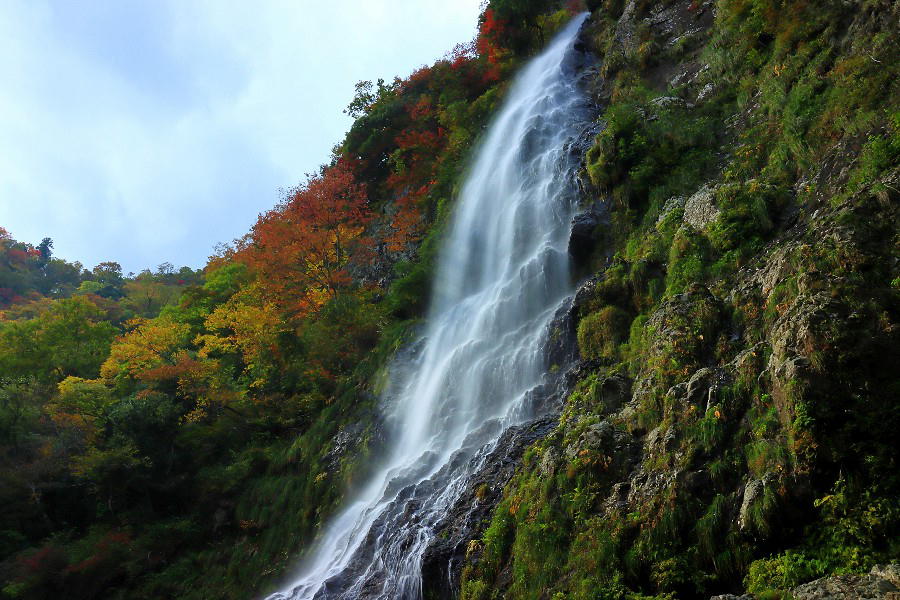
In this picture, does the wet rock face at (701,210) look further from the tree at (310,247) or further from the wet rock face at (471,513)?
the tree at (310,247)

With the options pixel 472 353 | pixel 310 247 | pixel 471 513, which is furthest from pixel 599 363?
pixel 310 247

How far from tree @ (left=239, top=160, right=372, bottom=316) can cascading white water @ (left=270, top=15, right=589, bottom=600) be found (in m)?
5.09

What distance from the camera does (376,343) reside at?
18406mm

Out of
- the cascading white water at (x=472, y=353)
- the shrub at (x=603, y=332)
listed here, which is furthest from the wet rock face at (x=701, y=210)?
the cascading white water at (x=472, y=353)

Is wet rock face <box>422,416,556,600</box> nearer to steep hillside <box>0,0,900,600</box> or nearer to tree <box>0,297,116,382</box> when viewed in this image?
steep hillside <box>0,0,900,600</box>

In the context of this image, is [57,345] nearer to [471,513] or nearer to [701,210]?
[471,513]

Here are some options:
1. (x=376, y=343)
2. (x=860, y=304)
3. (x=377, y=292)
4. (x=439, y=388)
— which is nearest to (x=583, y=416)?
(x=860, y=304)

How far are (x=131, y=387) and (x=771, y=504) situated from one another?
69.6ft

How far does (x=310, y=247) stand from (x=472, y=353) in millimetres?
10040

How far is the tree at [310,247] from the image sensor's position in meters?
20.8

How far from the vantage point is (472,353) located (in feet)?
43.6

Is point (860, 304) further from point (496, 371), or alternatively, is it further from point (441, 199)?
point (441, 199)

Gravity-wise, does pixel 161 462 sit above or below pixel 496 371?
above

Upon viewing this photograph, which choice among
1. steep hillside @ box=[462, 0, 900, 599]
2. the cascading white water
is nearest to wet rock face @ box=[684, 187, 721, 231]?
steep hillside @ box=[462, 0, 900, 599]
